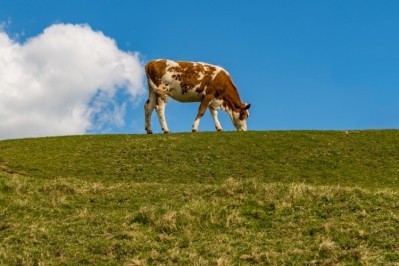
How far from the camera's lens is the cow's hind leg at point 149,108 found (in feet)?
116

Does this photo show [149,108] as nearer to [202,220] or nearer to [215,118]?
[215,118]

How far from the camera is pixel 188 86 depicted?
34312 millimetres

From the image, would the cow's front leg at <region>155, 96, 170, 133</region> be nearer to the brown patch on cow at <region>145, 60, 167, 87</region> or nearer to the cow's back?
the cow's back

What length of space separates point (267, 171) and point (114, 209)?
11137mm

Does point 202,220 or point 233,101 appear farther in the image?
point 233,101

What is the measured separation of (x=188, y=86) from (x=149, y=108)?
3.05m

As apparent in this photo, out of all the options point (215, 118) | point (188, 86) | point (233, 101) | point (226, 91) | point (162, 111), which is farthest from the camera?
point (233, 101)

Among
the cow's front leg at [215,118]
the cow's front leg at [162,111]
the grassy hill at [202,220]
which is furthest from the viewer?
the cow's front leg at [215,118]

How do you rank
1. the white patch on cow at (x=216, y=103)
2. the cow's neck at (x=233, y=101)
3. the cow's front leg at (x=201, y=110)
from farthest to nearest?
the cow's neck at (x=233, y=101)
the white patch on cow at (x=216, y=103)
the cow's front leg at (x=201, y=110)

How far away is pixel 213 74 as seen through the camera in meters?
34.8

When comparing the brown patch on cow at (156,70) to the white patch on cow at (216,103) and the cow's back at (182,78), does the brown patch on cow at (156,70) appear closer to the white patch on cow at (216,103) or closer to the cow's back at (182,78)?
the cow's back at (182,78)

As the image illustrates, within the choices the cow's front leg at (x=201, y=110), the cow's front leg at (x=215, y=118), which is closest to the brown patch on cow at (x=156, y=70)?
the cow's front leg at (x=201, y=110)

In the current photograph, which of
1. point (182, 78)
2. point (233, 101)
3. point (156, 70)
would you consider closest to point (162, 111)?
point (182, 78)

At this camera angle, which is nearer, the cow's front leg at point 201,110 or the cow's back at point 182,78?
the cow's back at point 182,78
